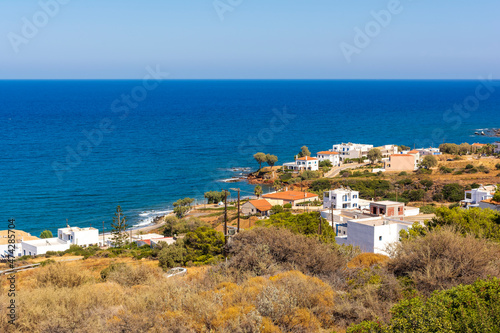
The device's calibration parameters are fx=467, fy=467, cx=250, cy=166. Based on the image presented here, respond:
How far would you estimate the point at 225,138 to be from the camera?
3750 inches

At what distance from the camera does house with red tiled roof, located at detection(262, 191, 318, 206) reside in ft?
140

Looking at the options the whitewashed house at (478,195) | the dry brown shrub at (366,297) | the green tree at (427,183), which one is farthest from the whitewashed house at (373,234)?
the green tree at (427,183)

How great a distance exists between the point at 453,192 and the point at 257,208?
1873 centimetres

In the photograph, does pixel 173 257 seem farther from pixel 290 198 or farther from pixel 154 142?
pixel 154 142

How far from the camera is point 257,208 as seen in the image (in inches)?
1547

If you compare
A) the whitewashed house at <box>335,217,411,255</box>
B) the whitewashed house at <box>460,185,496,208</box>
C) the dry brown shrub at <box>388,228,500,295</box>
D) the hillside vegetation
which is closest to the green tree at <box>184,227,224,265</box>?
the hillside vegetation

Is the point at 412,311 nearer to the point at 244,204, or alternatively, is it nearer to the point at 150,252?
the point at 150,252

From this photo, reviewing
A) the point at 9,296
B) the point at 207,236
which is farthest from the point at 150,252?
the point at 9,296

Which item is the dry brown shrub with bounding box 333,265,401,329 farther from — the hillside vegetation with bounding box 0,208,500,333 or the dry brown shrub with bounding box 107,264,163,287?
the dry brown shrub with bounding box 107,264,163,287

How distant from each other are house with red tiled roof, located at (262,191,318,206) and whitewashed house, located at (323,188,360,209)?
13.6 feet

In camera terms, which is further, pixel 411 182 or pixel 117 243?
pixel 411 182

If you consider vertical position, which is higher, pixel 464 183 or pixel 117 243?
pixel 464 183

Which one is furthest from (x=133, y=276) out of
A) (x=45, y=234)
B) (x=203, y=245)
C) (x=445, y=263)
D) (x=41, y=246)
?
(x=45, y=234)

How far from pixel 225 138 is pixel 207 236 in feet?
240
